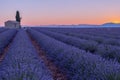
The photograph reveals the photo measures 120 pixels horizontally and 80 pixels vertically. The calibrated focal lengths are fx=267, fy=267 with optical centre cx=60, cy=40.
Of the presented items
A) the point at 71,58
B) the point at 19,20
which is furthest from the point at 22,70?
the point at 19,20

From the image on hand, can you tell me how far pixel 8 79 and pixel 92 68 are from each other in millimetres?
2031

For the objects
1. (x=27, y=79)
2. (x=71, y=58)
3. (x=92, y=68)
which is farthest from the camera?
(x=71, y=58)

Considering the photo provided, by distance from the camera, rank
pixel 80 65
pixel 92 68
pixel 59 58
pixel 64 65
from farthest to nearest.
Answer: pixel 59 58 → pixel 64 65 → pixel 80 65 → pixel 92 68

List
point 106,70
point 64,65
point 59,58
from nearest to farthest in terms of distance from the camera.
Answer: point 106,70 → point 64,65 → point 59,58

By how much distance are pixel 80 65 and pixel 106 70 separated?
5.03ft

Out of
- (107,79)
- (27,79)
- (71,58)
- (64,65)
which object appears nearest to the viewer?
(27,79)

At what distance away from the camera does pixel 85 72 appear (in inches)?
237

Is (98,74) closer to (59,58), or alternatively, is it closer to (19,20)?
(59,58)

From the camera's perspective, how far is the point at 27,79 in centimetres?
436

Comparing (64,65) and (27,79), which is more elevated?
(27,79)

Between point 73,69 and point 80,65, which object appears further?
point 73,69

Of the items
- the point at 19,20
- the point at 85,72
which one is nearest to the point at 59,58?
the point at 85,72

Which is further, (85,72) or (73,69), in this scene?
(73,69)

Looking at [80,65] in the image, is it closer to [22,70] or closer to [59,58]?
[22,70]
